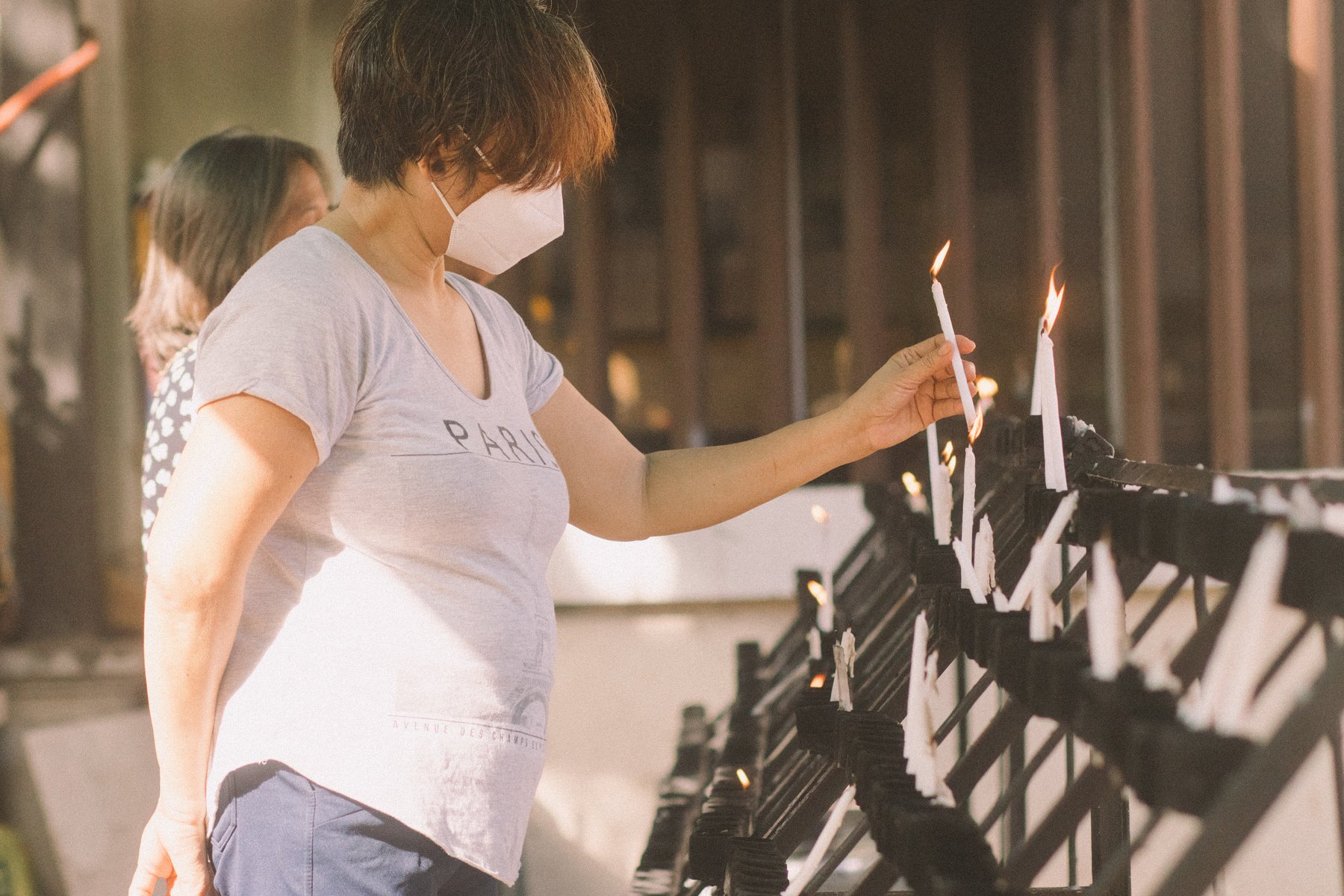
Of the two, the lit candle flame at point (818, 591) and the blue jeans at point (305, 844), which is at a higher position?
the lit candle flame at point (818, 591)

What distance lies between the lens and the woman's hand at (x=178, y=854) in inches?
33.0

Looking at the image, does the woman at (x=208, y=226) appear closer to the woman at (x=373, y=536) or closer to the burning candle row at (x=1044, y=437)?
the woman at (x=373, y=536)

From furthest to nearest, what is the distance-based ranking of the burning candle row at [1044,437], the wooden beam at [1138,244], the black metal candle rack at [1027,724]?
1. the wooden beam at [1138,244]
2. the burning candle row at [1044,437]
3. the black metal candle rack at [1027,724]

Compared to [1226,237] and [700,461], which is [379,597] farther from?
[1226,237]

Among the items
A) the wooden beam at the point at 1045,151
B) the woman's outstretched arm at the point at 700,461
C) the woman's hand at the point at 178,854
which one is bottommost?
the woman's hand at the point at 178,854

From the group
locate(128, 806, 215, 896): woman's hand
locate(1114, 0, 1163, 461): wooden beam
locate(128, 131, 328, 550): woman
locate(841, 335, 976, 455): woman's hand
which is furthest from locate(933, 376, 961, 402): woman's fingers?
locate(1114, 0, 1163, 461): wooden beam

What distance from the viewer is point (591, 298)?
2.65 metres

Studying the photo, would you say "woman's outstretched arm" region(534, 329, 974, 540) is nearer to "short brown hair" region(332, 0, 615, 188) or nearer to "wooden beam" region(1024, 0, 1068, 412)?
"short brown hair" region(332, 0, 615, 188)

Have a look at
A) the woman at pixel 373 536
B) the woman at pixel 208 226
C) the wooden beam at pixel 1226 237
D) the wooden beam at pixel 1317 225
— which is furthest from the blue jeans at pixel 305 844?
the wooden beam at pixel 1317 225

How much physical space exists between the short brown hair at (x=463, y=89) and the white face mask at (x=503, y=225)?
1.4 inches

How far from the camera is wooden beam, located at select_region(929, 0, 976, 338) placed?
8.38 ft

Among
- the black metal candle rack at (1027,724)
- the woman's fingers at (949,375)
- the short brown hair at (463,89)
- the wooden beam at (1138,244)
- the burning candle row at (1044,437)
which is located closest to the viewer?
the black metal candle rack at (1027,724)

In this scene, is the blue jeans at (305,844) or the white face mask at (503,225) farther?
the white face mask at (503,225)

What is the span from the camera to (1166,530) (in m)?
0.60
